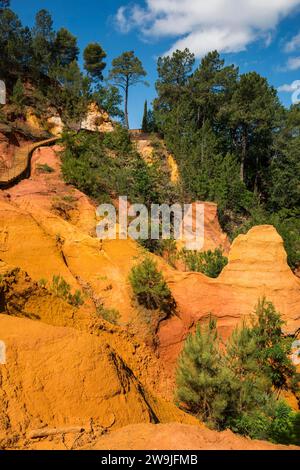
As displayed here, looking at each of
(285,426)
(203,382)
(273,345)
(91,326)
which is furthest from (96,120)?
(285,426)

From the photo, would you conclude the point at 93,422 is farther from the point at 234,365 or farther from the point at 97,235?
the point at 97,235

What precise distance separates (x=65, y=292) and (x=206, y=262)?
10.0m

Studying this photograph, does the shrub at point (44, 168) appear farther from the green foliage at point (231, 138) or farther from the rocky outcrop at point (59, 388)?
the rocky outcrop at point (59, 388)

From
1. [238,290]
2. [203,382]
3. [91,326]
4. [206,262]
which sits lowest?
[203,382]

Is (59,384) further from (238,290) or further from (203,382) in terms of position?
(238,290)

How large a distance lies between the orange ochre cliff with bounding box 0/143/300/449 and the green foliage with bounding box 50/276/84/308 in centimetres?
27

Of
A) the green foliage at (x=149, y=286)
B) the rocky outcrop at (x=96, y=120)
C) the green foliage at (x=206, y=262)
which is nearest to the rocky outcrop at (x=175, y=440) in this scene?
the green foliage at (x=149, y=286)

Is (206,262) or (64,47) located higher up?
(64,47)

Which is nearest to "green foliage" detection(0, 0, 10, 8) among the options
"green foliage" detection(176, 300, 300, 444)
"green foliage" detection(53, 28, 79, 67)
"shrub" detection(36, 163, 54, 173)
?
"green foliage" detection(53, 28, 79, 67)

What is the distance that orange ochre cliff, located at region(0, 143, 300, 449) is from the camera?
217 inches

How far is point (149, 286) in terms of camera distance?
13617 mm

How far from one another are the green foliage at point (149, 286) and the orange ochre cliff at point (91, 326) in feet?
1.71

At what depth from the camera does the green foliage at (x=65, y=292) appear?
11914 millimetres

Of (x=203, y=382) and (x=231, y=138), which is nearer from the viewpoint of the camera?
(x=203, y=382)
